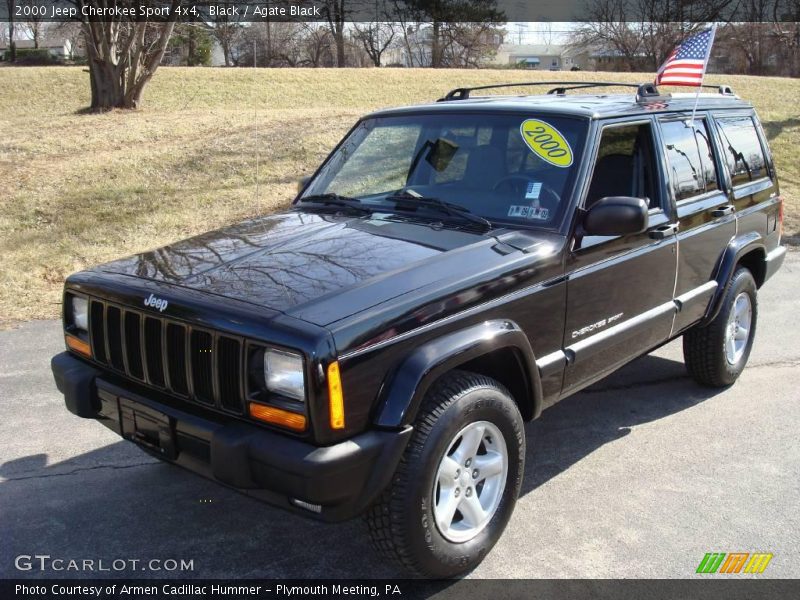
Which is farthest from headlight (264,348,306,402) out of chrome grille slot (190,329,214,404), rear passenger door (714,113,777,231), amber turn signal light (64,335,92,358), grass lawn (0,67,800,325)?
grass lawn (0,67,800,325)

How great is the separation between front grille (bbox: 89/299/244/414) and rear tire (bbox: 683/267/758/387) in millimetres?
3332

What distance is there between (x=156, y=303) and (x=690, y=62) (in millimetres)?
4898

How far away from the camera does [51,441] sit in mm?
4441

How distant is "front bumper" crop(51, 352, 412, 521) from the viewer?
8.72 ft

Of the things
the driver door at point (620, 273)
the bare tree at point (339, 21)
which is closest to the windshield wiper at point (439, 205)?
the driver door at point (620, 273)

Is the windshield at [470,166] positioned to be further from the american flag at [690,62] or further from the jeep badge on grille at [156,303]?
the american flag at [690,62]

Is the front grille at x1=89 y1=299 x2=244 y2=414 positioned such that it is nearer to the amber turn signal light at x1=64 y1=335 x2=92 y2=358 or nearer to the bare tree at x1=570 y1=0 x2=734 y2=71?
the amber turn signal light at x1=64 y1=335 x2=92 y2=358

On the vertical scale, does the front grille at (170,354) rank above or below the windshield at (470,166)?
below

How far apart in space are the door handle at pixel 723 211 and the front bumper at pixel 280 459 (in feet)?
9.55

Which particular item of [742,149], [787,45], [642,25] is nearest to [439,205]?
[742,149]

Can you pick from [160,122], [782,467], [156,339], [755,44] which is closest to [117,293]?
[156,339]

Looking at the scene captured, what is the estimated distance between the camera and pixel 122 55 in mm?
17047

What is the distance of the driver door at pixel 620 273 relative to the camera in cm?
377

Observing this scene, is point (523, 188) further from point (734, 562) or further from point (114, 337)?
point (114, 337)
